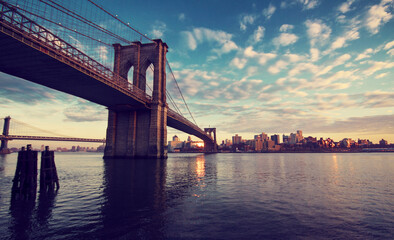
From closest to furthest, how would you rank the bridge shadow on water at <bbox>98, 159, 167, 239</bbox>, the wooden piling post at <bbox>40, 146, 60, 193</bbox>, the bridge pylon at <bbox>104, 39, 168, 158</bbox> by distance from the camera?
the bridge shadow on water at <bbox>98, 159, 167, 239</bbox> < the wooden piling post at <bbox>40, 146, 60, 193</bbox> < the bridge pylon at <bbox>104, 39, 168, 158</bbox>

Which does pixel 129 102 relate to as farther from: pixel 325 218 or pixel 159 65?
pixel 325 218

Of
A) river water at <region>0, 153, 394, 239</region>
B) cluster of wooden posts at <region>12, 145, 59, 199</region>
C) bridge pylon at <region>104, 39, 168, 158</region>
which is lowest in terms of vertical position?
river water at <region>0, 153, 394, 239</region>

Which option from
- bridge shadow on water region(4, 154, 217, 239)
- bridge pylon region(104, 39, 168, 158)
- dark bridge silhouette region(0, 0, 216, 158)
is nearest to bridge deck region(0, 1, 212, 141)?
dark bridge silhouette region(0, 0, 216, 158)

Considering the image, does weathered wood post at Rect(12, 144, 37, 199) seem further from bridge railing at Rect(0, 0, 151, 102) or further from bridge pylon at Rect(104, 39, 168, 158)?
bridge pylon at Rect(104, 39, 168, 158)

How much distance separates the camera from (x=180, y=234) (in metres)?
6.76

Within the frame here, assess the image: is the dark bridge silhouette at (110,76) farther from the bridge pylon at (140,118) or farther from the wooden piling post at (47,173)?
the wooden piling post at (47,173)

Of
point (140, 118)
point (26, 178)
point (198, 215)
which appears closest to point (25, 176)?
point (26, 178)

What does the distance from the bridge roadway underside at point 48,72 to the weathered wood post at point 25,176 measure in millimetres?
14475

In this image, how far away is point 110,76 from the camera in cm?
3522

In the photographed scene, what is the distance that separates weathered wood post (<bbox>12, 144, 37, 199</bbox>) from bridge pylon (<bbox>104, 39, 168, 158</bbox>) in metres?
34.0

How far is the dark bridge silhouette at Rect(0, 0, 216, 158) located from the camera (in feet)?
71.7

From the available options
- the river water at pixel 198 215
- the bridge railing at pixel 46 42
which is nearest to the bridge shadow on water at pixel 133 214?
the river water at pixel 198 215

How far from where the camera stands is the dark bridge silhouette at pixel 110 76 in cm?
2184

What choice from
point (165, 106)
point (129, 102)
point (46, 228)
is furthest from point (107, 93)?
point (46, 228)
